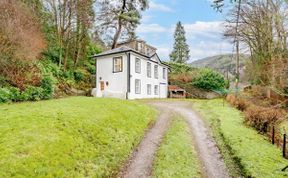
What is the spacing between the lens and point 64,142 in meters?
9.52

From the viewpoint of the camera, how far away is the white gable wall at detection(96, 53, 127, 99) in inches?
1156

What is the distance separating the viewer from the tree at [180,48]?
230 feet

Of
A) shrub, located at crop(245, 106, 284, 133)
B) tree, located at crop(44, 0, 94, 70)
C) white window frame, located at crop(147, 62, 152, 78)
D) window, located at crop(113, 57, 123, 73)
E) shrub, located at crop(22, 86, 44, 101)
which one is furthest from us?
white window frame, located at crop(147, 62, 152, 78)

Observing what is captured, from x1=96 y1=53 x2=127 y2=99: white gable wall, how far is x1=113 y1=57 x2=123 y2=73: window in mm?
337

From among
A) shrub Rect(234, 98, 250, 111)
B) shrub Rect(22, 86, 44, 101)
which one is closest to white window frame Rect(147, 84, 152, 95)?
shrub Rect(234, 98, 250, 111)

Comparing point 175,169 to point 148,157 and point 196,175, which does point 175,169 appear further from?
point 148,157

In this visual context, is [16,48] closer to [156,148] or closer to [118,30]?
[156,148]

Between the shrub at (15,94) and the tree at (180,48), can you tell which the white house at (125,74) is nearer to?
the shrub at (15,94)

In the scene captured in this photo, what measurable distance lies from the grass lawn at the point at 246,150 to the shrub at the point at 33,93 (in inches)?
450

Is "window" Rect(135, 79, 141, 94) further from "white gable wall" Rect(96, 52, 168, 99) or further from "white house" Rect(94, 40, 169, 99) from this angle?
"white gable wall" Rect(96, 52, 168, 99)

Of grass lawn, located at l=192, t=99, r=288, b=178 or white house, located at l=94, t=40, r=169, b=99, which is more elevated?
white house, located at l=94, t=40, r=169, b=99

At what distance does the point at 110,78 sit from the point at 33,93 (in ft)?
42.2

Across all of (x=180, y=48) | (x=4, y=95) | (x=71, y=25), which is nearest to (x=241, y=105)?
(x=4, y=95)


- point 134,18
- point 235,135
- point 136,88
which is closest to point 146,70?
point 136,88
